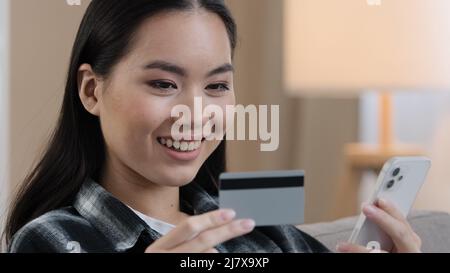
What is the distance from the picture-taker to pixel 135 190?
35.6 inches

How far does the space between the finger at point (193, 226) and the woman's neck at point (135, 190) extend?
143 mm

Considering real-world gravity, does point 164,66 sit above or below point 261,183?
above

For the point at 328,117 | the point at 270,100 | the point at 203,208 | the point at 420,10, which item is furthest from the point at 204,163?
the point at 328,117

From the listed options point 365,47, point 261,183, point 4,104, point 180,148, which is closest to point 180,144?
point 180,148

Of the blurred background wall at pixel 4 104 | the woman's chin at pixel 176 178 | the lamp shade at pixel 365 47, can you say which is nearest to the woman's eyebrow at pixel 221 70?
the woman's chin at pixel 176 178

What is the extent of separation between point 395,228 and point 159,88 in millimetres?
303

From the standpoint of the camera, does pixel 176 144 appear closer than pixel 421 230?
Yes

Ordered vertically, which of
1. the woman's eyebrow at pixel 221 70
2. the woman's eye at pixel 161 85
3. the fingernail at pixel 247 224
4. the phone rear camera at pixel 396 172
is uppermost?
the woman's eyebrow at pixel 221 70

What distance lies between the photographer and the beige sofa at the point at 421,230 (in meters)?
1.11

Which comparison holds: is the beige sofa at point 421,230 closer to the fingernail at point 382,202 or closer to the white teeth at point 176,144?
the fingernail at point 382,202

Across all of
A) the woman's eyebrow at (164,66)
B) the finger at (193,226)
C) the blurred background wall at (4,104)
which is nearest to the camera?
the finger at (193,226)

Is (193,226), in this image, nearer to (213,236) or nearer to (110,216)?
(213,236)

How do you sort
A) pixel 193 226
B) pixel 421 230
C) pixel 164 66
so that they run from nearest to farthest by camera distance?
pixel 193 226 < pixel 164 66 < pixel 421 230
